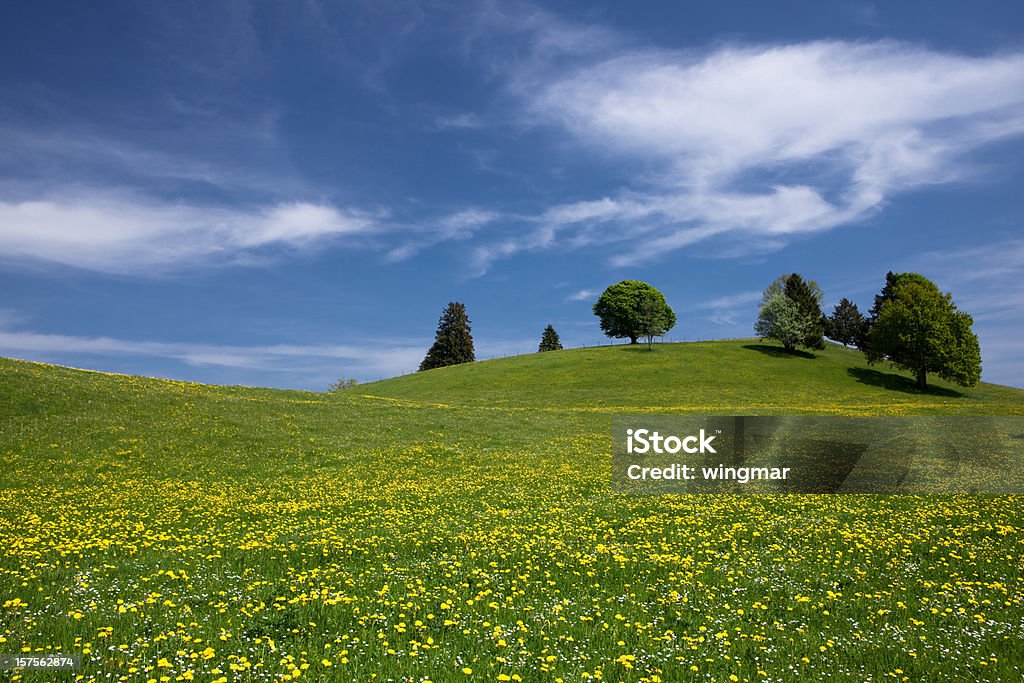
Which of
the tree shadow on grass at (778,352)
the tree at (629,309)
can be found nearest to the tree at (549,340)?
the tree at (629,309)

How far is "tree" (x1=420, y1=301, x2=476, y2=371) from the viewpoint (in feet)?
463

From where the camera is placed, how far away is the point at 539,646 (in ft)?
35.3

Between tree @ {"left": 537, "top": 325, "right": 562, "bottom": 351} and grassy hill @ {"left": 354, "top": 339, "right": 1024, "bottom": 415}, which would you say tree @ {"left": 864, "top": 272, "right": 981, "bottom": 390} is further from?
tree @ {"left": 537, "top": 325, "right": 562, "bottom": 351}

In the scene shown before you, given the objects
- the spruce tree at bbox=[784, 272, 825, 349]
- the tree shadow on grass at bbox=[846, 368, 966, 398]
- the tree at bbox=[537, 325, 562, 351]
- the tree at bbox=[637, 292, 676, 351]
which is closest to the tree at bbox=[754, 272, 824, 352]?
the spruce tree at bbox=[784, 272, 825, 349]

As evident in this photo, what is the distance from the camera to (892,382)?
88500 mm

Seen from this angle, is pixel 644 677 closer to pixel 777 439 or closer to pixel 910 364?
pixel 777 439

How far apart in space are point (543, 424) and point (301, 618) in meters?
39.2

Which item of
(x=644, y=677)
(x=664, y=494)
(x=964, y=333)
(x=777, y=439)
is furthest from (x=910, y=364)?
(x=644, y=677)

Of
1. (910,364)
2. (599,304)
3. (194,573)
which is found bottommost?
(194,573)

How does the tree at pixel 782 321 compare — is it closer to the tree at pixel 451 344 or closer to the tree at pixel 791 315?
the tree at pixel 791 315

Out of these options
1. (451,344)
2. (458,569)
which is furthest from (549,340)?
(458,569)

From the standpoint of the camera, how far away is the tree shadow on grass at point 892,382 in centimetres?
8351

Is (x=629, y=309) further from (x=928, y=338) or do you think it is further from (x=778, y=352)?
(x=928, y=338)

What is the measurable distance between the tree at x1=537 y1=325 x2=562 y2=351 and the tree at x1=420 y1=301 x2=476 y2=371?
1071 inches
